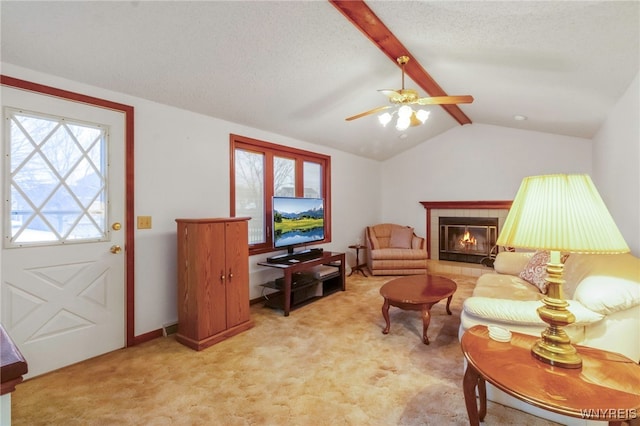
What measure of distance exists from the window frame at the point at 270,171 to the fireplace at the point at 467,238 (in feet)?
7.68

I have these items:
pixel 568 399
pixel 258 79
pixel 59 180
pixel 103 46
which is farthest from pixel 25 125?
pixel 568 399

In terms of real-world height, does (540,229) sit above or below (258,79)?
below

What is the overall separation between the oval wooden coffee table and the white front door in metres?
2.37

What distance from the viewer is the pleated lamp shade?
1175 mm

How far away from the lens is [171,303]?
296cm

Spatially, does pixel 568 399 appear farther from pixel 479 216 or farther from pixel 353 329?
pixel 479 216

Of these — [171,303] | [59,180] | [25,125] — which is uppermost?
[25,125]

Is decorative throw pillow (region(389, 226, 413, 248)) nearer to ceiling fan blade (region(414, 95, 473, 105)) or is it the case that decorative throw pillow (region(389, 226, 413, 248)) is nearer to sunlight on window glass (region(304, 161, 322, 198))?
sunlight on window glass (region(304, 161, 322, 198))

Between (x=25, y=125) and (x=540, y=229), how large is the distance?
126 inches

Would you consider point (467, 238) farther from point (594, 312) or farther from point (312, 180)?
point (594, 312)

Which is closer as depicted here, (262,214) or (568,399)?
(568,399)

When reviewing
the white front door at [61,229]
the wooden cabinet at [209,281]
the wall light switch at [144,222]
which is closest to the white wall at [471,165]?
the wooden cabinet at [209,281]

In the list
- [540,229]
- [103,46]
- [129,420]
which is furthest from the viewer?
[103,46]

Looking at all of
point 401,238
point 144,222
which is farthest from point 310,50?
point 401,238
